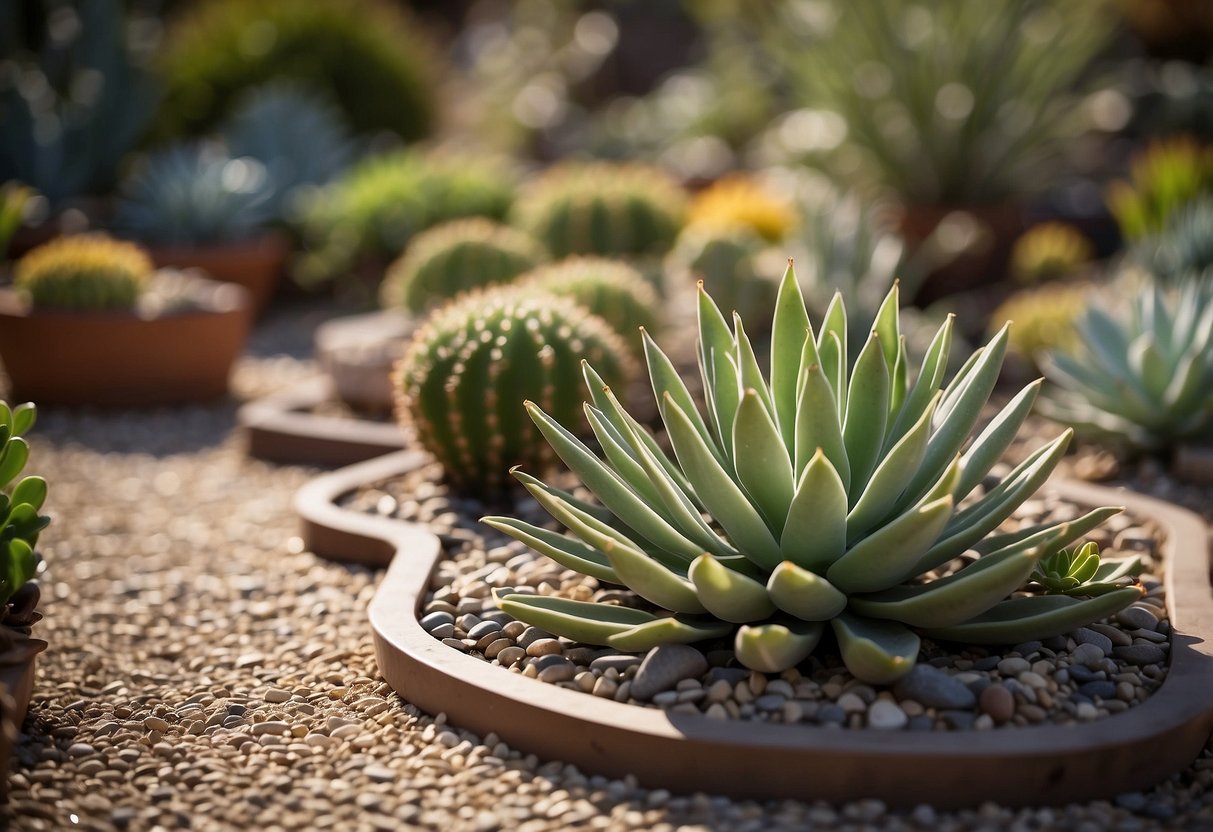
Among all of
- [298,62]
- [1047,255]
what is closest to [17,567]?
[1047,255]

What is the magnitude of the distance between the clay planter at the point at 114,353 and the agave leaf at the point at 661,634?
399 cm

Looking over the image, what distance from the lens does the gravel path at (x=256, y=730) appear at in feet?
7.50

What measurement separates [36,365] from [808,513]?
4566mm

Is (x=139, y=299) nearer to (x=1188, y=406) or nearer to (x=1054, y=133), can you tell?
(x=1188, y=406)

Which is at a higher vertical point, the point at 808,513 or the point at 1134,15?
the point at 1134,15

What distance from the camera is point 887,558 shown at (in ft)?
Result: 8.00

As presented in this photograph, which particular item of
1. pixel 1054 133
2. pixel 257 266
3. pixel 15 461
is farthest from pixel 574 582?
pixel 1054 133

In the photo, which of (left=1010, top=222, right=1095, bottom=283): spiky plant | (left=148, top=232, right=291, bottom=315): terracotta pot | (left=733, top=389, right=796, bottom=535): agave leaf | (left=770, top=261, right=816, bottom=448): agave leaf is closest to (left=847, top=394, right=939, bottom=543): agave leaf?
(left=733, top=389, right=796, bottom=535): agave leaf

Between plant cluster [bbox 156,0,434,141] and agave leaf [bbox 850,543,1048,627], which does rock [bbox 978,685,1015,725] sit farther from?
plant cluster [bbox 156,0,434,141]

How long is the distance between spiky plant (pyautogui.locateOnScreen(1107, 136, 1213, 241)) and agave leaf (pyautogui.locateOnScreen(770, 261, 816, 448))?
4.17 metres

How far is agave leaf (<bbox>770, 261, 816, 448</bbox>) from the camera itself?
2.79 m

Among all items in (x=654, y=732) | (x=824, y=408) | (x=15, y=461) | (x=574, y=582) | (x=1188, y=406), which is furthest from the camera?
(x=1188, y=406)

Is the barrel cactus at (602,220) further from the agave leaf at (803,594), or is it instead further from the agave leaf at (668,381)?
the agave leaf at (803,594)

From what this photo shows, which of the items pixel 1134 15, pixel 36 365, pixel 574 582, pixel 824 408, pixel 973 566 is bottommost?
pixel 36 365
